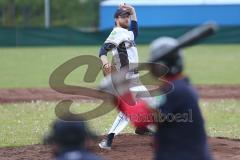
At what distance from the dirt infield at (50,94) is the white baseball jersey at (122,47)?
22.5ft

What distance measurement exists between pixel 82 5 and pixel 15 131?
67671mm

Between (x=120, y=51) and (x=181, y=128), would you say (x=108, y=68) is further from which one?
(x=181, y=128)

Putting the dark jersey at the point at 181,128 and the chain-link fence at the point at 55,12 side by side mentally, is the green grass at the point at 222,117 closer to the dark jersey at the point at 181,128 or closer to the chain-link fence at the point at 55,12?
the dark jersey at the point at 181,128

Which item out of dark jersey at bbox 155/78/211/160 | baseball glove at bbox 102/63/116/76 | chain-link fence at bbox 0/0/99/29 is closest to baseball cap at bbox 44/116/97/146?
dark jersey at bbox 155/78/211/160

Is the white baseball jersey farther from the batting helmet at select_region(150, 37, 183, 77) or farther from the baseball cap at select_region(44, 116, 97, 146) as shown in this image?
the baseball cap at select_region(44, 116, 97, 146)

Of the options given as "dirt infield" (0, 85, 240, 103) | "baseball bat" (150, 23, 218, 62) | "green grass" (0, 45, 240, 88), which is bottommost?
"green grass" (0, 45, 240, 88)

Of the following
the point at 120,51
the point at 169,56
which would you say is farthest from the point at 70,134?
the point at 120,51

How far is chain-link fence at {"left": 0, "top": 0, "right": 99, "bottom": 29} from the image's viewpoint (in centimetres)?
7406

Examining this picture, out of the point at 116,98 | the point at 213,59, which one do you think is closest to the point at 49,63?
the point at 213,59

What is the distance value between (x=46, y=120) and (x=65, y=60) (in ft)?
51.8

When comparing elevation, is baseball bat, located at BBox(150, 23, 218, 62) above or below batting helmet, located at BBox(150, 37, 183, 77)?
above

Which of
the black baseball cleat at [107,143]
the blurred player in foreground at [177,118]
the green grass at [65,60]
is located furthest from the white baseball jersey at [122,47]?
the green grass at [65,60]

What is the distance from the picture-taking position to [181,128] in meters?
5.36

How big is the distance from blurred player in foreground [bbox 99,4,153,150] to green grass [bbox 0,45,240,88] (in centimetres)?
1063
